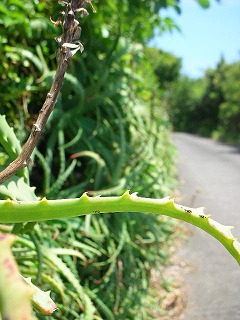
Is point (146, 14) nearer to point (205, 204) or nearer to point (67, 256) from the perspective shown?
point (67, 256)

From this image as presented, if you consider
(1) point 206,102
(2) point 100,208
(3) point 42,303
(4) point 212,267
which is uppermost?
(1) point 206,102

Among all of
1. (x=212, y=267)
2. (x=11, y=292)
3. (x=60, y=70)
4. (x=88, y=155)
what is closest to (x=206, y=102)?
(x=212, y=267)

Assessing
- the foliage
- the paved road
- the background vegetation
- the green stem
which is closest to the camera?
the green stem

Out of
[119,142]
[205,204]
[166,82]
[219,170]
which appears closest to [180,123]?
[166,82]

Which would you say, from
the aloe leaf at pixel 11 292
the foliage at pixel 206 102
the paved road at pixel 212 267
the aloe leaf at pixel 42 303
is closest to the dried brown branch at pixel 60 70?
the aloe leaf at pixel 42 303

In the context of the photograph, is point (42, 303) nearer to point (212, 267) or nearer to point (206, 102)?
point (212, 267)

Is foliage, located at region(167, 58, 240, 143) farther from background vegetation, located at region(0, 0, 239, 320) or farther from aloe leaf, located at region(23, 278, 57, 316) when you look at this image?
aloe leaf, located at region(23, 278, 57, 316)

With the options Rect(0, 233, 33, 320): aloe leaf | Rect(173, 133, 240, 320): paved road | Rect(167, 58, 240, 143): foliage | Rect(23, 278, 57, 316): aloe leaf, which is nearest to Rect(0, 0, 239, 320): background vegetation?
Rect(173, 133, 240, 320): paved road

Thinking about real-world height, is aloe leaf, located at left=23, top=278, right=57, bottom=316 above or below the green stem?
below

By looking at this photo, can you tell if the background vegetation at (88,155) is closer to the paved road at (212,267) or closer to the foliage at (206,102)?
the paved road at (212,267)
